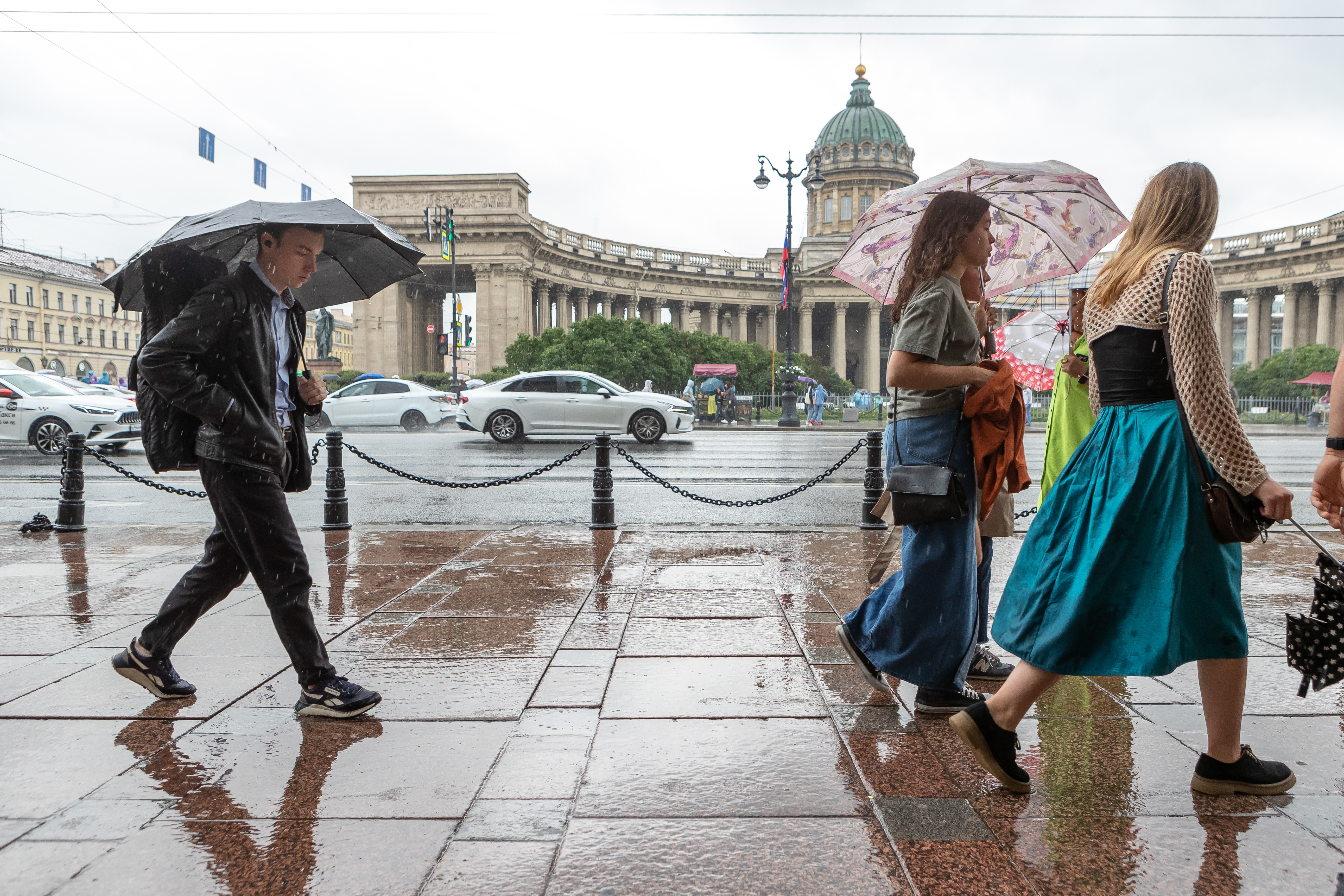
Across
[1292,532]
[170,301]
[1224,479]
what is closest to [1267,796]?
[1224,479]

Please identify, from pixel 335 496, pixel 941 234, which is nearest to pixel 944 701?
pixel 941 234

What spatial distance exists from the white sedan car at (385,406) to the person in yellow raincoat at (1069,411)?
73.1ft

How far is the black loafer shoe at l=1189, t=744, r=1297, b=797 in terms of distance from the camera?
2611 mm

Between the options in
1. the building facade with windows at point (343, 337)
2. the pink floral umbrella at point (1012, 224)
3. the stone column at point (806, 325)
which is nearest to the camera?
the pink floral umbrella at point (1012, 224)

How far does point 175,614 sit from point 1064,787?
3.20 meters

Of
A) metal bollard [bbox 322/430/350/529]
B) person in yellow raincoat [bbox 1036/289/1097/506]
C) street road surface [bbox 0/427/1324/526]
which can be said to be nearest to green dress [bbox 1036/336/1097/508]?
person in yellow raincoat [bbox 1036/289/1097/506]

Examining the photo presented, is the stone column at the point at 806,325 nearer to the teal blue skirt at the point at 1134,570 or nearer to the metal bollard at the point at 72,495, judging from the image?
the metal bollard at the point at 72,495

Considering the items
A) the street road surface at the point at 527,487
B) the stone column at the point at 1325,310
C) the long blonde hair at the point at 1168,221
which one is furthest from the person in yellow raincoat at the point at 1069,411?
the stone column at the point at 1325,310

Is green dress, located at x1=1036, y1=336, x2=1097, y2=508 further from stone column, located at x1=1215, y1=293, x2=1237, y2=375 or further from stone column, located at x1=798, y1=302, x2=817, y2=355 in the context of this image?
stone column, located at x1=798, y1=302, x2=817, y2=355

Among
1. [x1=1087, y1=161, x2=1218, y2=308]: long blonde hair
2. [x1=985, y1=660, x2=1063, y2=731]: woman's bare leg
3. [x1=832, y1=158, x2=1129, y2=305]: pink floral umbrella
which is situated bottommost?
[x1=985, y1=660, x2=1063, y2=731]: woman's bare leg

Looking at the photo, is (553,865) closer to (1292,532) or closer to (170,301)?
(170,301)

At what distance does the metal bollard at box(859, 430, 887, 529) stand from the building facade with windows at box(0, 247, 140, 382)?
72465mm

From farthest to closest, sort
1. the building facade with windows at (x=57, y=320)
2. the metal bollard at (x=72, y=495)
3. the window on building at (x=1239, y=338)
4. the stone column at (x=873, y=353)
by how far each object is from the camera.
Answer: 1. the window on building at (x=1239, y=338)
2. the stone column at (x=873, y=353)
3. the building facade with windows at (x=57, y=320)
4. the metal bollard at (x=72, y=495)

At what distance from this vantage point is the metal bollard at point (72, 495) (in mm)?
7758
